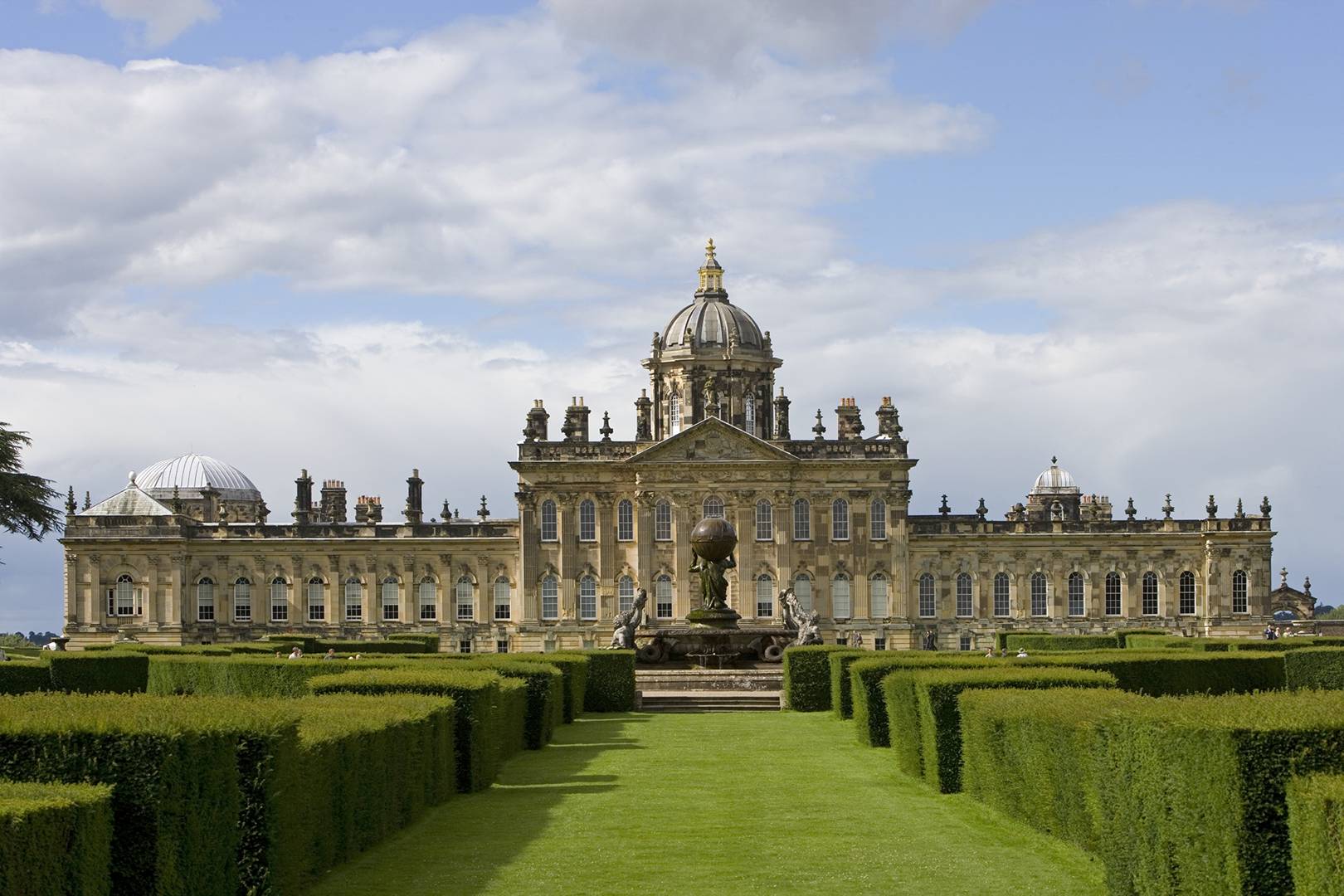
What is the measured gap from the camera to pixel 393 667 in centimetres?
3006

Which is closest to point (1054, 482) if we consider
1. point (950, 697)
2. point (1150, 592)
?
point (1150, 592)

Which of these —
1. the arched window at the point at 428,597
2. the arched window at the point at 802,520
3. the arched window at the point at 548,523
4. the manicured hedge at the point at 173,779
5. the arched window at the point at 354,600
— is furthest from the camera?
the arched window at the point at 354,600

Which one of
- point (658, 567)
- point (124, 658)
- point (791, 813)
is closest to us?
point (791, 813)

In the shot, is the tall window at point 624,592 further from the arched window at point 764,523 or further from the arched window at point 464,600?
the arched window at point 464,600

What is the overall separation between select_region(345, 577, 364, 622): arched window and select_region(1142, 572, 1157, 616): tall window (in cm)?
3442

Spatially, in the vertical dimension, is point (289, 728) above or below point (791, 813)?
above

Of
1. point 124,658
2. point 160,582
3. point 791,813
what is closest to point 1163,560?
point 160,582

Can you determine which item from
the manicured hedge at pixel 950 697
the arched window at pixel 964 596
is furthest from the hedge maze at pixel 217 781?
the arched window at pixel 964 596

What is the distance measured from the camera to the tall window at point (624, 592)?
77188 mm

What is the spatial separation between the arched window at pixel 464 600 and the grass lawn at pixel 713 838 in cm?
5339

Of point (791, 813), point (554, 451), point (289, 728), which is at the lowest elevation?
point (791, 813)

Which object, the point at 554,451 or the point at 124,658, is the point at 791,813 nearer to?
the point at 124,658

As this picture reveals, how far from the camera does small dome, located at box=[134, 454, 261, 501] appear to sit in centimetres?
10250

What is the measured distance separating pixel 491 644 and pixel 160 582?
48.2ft
